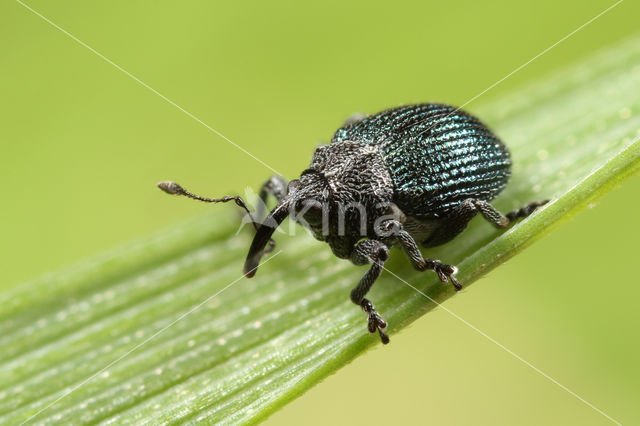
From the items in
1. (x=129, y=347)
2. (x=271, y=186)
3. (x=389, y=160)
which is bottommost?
(x=129, y=347)

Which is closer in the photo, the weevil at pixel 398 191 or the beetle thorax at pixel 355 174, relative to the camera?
the weevil at pixel 398 191

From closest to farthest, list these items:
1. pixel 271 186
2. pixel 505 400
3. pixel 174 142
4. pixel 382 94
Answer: pixel 505 400
pixel 271 186
pixel 174 142
pixel 382 94

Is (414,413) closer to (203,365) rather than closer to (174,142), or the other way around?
(203,365)

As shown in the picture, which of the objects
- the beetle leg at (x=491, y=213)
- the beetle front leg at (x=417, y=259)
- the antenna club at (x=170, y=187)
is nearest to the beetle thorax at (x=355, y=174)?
the beetle front leg at (x=417, y=259)

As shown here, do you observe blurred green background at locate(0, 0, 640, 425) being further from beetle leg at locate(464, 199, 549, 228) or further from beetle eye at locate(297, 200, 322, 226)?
beetle eye at locate(297, 200, 322, 226)

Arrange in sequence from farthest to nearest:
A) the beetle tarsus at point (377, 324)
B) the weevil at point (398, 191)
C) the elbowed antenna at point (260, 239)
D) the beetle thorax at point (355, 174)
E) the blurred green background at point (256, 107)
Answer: the blurred green background at point (256, 107) < the beetle thorax at point (355, 174) < the weevil at point (398, 191) < the elbowed antenna at point (260, 239) < the beetle tarsus at point (377, 324)

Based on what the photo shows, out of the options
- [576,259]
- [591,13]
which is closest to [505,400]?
[576,259]

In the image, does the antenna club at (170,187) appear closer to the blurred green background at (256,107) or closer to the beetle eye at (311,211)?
the beetle eye at (311,211)
